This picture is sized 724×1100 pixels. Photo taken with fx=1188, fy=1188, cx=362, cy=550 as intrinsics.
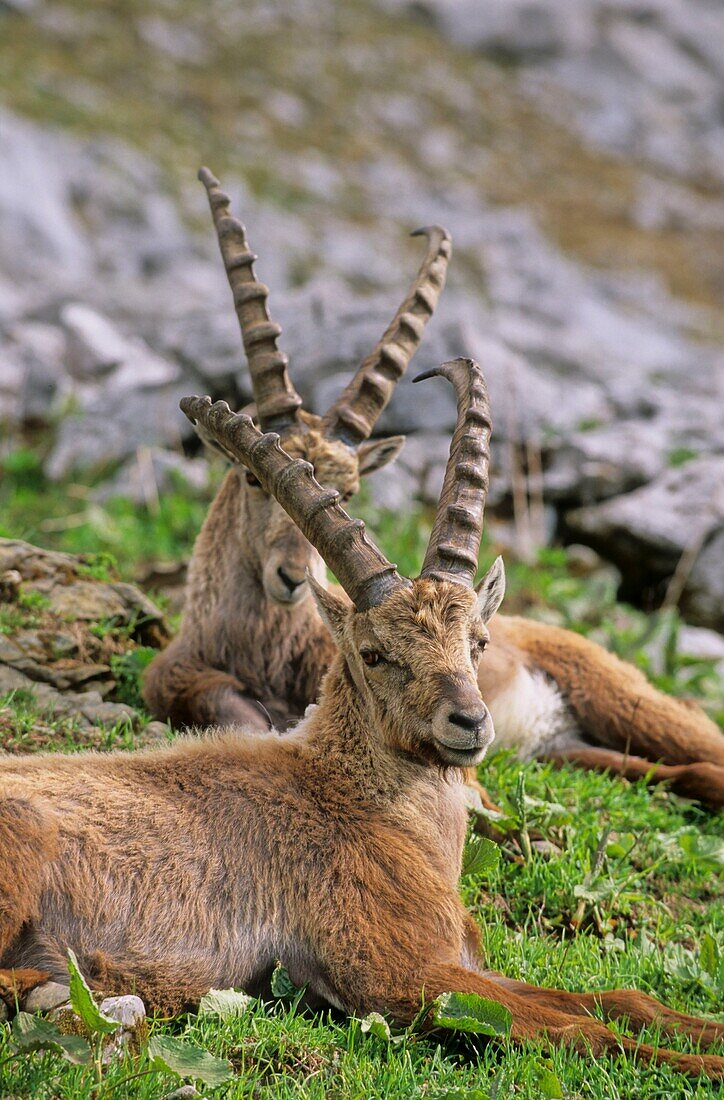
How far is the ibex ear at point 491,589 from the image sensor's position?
558cm

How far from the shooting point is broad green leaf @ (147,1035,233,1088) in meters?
3.88

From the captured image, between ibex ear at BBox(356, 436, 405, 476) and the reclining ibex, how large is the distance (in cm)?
2

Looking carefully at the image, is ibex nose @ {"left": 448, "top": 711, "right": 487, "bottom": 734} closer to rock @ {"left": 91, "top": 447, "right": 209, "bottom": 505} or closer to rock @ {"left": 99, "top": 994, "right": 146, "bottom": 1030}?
rock @ {"left": 99, "top": 994, "right": 146, "bottom": 1030}

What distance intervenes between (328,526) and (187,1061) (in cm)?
235

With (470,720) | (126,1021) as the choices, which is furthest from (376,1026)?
(470,720)

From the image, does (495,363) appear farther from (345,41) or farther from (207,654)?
(345,41)

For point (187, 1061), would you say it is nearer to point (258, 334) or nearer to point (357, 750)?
point (357, 750)

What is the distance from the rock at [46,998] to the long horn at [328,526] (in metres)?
2.02

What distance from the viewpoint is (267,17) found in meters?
34.6

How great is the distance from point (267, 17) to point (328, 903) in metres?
34.4

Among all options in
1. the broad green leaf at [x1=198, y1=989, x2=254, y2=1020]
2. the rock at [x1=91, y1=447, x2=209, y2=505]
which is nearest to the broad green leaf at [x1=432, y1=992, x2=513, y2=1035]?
the broad green leaf at [x1=198, y1=989, x2=254, y2=1020]

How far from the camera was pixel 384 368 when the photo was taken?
7.77 metres

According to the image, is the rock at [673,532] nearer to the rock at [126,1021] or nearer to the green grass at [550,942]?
the green grass at [550,942]

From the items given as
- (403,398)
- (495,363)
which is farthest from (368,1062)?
(495,363)
